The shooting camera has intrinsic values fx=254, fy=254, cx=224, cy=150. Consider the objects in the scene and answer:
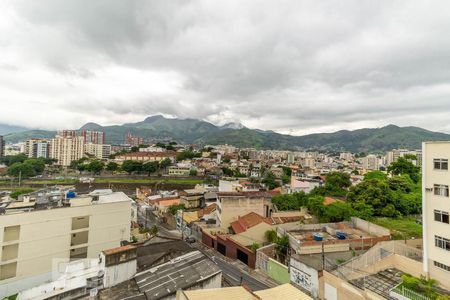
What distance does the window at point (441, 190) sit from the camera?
15.3m

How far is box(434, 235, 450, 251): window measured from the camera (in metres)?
15.0

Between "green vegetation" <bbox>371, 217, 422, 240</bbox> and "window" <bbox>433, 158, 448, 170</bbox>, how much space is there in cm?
934

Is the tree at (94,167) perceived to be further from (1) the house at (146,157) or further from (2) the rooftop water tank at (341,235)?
(2) the rooftop water tank at (341,235)

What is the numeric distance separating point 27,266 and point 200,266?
51.5 ft

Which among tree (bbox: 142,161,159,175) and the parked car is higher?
tree (bbox: 142,161,159,175)

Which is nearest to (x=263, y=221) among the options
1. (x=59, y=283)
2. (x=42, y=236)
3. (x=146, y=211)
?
(x=59, y=283)

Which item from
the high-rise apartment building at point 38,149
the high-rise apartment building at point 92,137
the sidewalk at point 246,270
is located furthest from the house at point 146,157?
the sidewalk at point 246,270

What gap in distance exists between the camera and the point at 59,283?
15.8m

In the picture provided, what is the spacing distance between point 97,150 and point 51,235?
440ft

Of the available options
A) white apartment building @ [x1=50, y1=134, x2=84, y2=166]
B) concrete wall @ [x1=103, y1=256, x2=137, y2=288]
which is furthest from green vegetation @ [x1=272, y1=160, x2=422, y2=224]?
white apartment building @ [x1=50, y1=134, x2=84, y2=166]

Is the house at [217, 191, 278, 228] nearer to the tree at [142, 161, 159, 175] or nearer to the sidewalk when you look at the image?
the sidewalk

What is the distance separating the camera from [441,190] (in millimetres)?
15555

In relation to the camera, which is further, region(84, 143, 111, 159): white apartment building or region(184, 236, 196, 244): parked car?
region(84, 143, 111, 159): white apartment building

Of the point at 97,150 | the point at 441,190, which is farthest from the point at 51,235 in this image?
the point at 97,150
